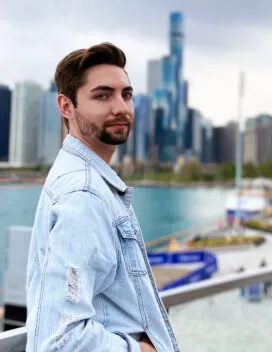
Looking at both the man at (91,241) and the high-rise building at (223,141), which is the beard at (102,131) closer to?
the man at (91,241)

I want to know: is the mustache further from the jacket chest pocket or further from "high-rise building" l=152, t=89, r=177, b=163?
"high-rise building" l=152, t=89, r=177, b=163

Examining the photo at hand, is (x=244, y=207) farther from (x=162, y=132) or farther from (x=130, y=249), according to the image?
(x=130, y=249)

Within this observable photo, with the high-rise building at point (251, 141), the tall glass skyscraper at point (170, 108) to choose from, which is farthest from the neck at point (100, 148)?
the high-rise building at point (251, 141)

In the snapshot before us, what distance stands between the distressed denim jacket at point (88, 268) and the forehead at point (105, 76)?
0.26 feet

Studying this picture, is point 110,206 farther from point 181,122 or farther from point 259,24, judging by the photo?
point 181,122

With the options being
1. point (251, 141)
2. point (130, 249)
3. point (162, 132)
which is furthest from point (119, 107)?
point (251, 141)

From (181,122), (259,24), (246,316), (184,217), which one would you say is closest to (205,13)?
(259,24)

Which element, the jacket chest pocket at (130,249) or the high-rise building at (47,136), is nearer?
the jacket chest pocket at (130,249)

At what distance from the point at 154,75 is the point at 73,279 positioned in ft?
79.1

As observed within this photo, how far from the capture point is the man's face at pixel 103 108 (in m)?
0.56

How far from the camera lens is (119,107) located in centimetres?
57

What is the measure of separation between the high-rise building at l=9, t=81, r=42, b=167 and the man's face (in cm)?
225

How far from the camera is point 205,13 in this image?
14188 millimetres

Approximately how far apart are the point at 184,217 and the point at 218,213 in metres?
5.87
